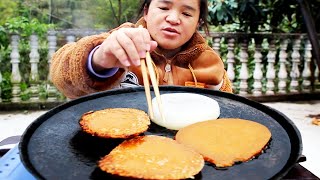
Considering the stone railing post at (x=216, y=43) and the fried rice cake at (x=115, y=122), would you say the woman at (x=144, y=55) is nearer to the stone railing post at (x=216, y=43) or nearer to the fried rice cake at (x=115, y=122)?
the fried rice cake at (x=115, y=122)

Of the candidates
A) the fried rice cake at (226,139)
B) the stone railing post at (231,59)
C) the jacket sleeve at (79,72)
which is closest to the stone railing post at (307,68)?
the stone railing post at (231,59)

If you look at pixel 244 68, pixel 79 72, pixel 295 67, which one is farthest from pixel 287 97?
pixel 79 72

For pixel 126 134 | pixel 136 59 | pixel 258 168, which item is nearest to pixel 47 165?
pixel 126 134

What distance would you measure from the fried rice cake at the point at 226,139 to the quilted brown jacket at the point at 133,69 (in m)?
0.46

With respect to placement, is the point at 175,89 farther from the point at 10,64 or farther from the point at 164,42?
the point at 10,64

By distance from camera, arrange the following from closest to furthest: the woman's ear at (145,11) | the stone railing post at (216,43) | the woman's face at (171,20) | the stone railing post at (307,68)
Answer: the woman's face at (171,20), the woman's ear at (145,11), the stone railing post at (216,43), the stone railing post at (307,68)

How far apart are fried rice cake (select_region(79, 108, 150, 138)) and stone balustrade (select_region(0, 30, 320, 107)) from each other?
2944mm

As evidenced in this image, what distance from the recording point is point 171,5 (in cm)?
141

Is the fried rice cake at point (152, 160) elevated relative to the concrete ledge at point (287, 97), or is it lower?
elevated

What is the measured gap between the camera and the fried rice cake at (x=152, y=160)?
2.49ft

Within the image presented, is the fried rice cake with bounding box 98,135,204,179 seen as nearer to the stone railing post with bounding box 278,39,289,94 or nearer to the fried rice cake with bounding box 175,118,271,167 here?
the fried rice cake with bounding box 175,118,271,167

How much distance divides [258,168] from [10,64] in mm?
3802

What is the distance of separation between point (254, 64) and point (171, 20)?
11.1 ft

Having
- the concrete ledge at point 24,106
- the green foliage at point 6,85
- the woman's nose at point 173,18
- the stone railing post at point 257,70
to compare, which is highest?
the woman's nose at point 173,18
